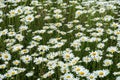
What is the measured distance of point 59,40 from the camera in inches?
176

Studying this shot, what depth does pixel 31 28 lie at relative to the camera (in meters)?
4.94

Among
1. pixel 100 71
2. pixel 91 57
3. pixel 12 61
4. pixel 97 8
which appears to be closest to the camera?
pixel 100 71

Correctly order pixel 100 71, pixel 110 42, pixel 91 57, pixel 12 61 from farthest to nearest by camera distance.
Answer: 1. pixel 110 42
2. pixel 12 61
3. pixel 91 57
4. pixel 100 71

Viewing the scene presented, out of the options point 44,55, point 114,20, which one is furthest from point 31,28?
point 114,20

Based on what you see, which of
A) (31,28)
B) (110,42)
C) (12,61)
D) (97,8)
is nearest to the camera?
(12,61)

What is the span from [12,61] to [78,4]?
1.89 meters

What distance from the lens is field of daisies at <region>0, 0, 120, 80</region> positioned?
148 inches

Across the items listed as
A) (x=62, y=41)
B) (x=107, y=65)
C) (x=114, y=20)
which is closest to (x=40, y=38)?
(x=62, y=41)

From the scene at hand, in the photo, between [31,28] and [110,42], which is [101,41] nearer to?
[110,42]

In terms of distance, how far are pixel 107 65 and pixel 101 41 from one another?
0.68 m

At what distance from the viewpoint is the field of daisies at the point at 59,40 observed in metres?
3.77

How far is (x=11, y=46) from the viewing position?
434 cm

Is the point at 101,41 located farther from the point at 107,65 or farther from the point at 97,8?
the point at 97,8

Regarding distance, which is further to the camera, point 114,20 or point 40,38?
point 114,20
